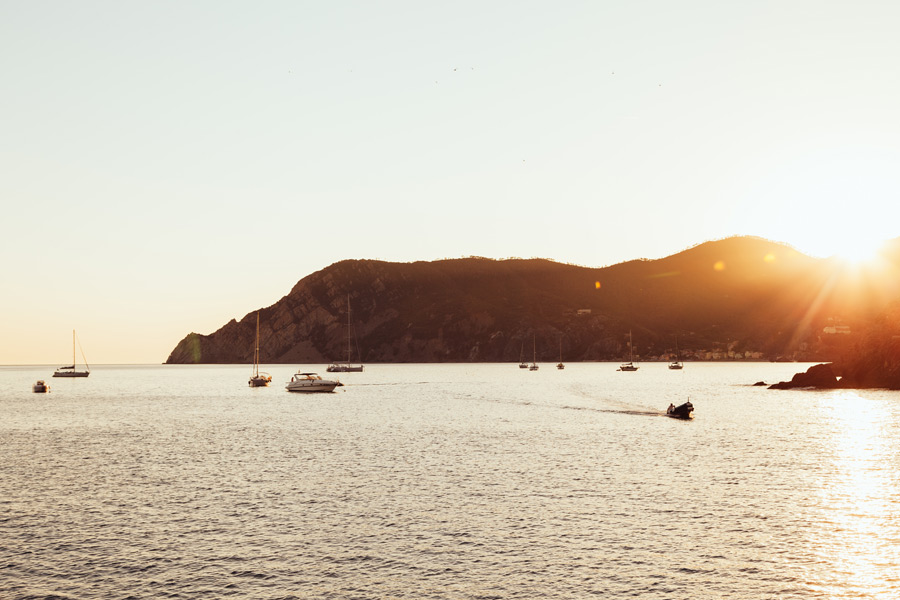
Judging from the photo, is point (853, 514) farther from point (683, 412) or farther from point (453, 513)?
point (683, 412)

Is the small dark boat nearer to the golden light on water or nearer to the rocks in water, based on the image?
the golden light on water

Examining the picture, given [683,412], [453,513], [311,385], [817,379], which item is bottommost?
[683,412]


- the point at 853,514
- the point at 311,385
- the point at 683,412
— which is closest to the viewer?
the point at 853,514

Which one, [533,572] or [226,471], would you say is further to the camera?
[226,471]

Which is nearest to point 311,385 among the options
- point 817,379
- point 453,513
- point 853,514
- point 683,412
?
point 683,412

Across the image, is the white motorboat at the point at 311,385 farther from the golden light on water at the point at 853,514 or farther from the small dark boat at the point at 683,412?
the golden light on water at the point at 853,514

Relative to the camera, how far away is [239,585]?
93.5ft

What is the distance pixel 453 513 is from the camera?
41.1 metres

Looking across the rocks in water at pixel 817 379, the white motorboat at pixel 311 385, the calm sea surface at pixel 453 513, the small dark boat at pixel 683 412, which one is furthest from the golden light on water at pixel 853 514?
the white motorboat at pixel 311 385

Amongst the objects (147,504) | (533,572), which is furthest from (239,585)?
(147,504)

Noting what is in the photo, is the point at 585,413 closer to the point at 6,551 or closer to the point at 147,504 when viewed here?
the point at 147,504

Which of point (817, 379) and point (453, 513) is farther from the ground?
point (817, 379)

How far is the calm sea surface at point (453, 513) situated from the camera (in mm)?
29031

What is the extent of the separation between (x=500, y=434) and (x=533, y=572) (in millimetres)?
55666
